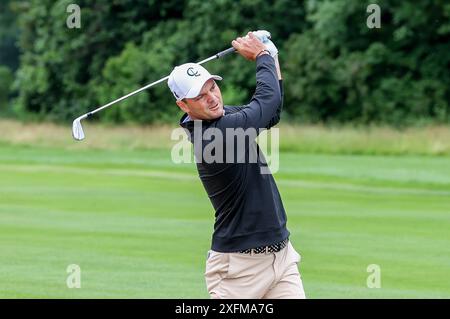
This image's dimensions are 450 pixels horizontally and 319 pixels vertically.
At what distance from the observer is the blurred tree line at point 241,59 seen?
4569 centimetres

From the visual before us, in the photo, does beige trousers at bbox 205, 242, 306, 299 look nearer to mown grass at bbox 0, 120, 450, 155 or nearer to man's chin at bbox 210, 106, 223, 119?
man's chin at bbox 210, 106, 223, 119

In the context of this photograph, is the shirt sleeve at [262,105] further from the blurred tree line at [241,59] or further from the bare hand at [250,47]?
the blurred tree line at [241,59]

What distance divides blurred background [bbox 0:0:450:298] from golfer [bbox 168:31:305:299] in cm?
432

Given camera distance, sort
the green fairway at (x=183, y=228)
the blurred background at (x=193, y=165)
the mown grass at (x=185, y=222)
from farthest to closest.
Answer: the blurred background at (x=193, y=165) → the mown grass at (x=185, y=222) → the green fairway at (x=183, y=228)

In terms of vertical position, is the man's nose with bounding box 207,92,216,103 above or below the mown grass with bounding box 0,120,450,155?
above

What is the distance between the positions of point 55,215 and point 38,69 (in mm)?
39456

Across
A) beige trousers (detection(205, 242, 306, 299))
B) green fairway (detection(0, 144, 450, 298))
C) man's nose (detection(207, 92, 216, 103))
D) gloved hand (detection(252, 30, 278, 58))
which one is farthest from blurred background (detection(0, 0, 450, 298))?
man's nose (detection(207, 92, 216, 103))

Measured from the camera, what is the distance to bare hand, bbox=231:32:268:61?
7195 mm

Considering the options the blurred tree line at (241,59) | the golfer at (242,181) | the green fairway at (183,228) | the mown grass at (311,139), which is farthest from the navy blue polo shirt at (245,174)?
the blurred tree line at (241,59)

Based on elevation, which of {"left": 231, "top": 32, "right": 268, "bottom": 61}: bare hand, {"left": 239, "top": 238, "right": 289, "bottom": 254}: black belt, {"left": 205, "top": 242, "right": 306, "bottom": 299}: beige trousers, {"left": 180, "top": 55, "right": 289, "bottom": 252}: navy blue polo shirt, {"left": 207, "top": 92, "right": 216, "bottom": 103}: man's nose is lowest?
{"left": 205, "top": 242, "right": 306, "bottom": 299}: beige trousers

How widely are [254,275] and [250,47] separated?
4.33 ft

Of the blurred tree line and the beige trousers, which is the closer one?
the beige trousers
